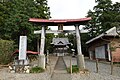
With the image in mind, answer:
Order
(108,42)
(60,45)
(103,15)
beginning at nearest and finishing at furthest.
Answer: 1. (108,42)
2. (103,15)
3. (60,45)

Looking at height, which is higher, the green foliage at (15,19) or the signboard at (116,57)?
the green foliage at (15,19)

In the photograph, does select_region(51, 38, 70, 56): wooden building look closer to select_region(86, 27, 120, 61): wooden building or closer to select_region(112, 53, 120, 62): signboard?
select_region(86, 27, 120, 61): wooden building

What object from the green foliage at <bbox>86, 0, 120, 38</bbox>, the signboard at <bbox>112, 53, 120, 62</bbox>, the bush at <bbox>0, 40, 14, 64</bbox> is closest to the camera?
the bush at <bbox>0, 40, 14, 64</bbox>

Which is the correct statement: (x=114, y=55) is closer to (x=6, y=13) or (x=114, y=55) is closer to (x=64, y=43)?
(x=6, y=13)

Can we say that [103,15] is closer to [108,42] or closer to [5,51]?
[108,42]

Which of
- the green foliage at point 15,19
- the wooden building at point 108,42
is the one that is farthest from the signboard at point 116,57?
the green foliage at point 15,19

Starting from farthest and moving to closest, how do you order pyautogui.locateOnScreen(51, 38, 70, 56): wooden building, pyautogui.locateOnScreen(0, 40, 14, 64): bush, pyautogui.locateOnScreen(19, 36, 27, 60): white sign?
pyautogui.locateOnScreen(51, 38, 70, 56): wooden building < pyautogui.locateOnScreen(0, 40, 14, 64): bush < pyautogui.locateOnScreen(19, 36, 27, 60): white sign

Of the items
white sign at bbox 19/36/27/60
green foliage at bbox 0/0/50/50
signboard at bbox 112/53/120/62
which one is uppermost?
green foliage at bbox 0/0/50/50

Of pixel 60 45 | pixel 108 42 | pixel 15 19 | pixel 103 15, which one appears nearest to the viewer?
pixel 108 42

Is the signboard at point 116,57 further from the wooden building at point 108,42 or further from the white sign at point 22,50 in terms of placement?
the white sign at point 22,50

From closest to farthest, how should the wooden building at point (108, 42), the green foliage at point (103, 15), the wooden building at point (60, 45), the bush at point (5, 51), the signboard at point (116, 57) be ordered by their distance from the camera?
the bush at point (5, 51), the wooden building at point (108, 42), the signboard at point (116, 57), the green foliage at point (103, 15), the wooden building at point (60, 45)

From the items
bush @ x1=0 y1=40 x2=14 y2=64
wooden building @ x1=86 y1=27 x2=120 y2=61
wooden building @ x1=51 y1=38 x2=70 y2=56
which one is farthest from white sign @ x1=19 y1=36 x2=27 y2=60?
wooden building @ x1=51 y1=38 x2=70 y2=56

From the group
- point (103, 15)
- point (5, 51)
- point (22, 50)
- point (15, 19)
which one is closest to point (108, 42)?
point (22, 50)

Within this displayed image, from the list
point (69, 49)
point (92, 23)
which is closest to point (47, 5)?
point (92, 23)
